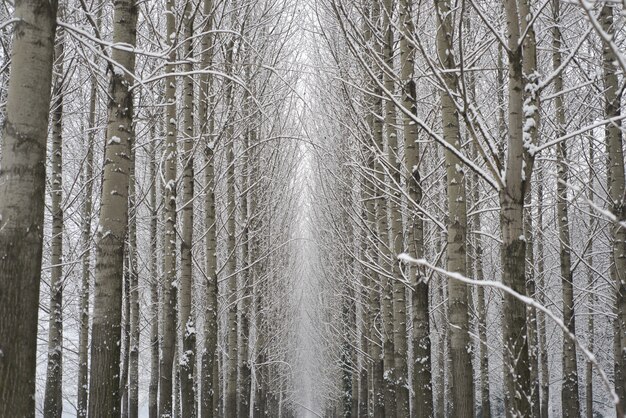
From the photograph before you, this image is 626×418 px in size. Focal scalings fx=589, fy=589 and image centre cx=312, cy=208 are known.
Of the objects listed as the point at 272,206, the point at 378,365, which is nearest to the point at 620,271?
the point at 378,365

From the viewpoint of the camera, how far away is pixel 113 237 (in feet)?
13.4

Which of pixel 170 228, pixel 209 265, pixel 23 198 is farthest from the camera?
pixel 209 265

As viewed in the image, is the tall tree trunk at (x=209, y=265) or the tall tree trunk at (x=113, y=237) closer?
the tall tree trunk at (x=113, y=237)

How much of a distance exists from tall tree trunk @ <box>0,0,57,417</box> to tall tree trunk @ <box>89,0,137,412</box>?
1174mm

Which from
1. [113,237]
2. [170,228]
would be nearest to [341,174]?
[170,228]

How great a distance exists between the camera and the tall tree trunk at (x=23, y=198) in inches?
100

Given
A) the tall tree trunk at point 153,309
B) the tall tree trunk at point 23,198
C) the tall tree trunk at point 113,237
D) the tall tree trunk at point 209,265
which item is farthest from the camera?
the tall tree trunk at point 153,309

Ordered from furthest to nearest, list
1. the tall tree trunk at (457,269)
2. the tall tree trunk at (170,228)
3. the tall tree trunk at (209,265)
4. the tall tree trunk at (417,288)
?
the tall tree trunk at (209,265) < the tall tree trunk at (170,228) < the tall tree trunk at (417,288) < the tall tree trunk at (457,269)

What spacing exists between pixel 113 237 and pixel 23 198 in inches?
57.9

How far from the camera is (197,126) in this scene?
9078 millimetres

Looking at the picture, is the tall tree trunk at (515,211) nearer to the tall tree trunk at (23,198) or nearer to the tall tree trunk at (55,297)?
the tall tree trunk at (23,198)

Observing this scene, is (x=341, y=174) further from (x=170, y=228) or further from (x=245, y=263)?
(x=170, y=228)

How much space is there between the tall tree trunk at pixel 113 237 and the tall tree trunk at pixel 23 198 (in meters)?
1.17

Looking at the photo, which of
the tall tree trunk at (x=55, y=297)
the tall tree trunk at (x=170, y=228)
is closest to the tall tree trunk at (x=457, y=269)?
the tall tree trunk at (x=170, y=228)
